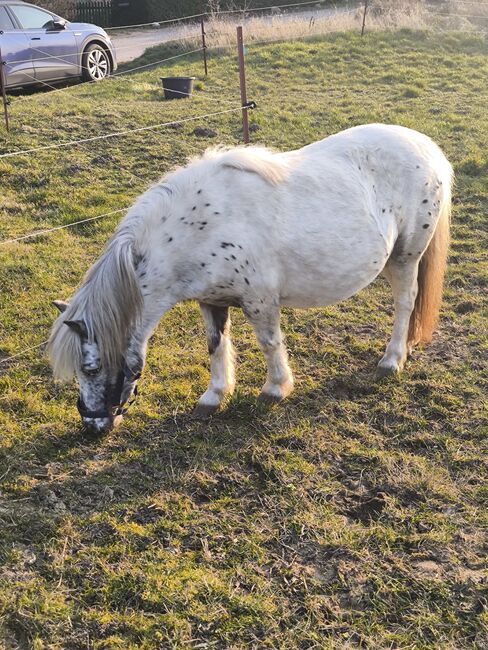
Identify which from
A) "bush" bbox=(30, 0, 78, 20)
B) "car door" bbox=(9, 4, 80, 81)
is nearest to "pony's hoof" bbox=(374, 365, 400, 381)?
"car door" bbox=(9, 4, 80, 81)

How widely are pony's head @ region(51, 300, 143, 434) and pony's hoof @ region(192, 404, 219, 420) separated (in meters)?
0.56

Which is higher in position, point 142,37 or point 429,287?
point 142,37

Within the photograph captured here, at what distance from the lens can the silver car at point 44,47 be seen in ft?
32.5

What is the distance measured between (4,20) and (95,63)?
188 centimetres

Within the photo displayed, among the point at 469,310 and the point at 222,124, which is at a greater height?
the point at 222,124

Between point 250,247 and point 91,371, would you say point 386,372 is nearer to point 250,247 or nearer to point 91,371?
point 250,247

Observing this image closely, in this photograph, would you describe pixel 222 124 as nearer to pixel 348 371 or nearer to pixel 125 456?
pixel 348 371

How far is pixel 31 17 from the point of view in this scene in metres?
10.5

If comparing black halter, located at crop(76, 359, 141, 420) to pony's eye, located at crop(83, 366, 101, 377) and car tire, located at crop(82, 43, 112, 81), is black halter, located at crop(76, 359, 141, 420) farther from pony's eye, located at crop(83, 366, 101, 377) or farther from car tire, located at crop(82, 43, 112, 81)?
car tire, located at crop(82, 43, 112, 81)

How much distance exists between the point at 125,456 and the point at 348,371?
5.74 feet

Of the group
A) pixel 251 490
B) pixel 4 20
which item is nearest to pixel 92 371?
pixel 251 490

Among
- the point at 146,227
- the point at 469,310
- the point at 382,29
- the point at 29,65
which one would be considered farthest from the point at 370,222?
the point at 382,29

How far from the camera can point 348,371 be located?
4371mm

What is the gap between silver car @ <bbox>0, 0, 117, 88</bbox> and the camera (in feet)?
32.5
